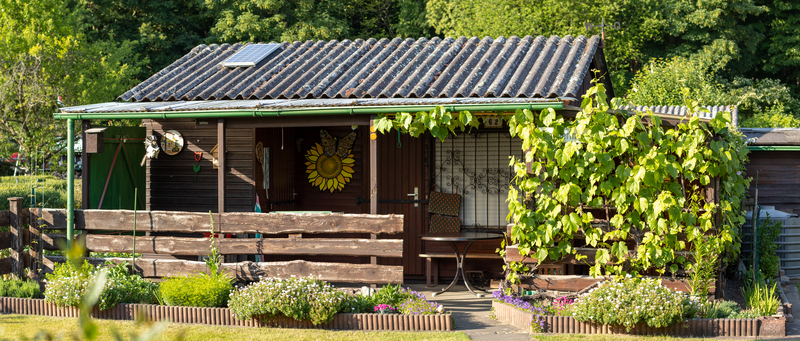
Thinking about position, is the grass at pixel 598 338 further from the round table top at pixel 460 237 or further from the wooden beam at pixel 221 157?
the wooden beam at pixel 221 157

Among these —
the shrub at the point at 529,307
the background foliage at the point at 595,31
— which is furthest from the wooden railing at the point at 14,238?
the background foliage at the point at 595,31

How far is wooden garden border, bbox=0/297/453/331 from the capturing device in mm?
6465

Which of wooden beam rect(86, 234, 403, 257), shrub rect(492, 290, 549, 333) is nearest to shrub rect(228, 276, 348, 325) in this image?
wooden beam rect(86, 234, 403, 257)

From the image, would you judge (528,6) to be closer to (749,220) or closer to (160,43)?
(160,43)

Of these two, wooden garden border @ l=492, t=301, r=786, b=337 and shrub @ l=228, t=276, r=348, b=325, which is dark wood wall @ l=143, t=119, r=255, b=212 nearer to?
shrub @ l=228, t=276, r=348, b=325

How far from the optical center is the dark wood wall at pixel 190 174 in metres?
9.48

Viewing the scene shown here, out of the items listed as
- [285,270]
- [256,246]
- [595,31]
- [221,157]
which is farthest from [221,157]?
[595,31]

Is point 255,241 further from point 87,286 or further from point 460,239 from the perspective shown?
point 460,239

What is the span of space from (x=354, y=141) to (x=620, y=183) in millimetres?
4098

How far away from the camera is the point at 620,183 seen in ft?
22.4

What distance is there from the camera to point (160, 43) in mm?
26984

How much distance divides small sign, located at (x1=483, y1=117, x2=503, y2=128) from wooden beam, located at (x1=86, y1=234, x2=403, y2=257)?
264 cm

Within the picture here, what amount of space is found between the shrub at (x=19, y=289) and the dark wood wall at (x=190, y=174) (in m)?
2.56

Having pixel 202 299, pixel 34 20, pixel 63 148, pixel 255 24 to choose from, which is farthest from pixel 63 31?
pixel 202 299
